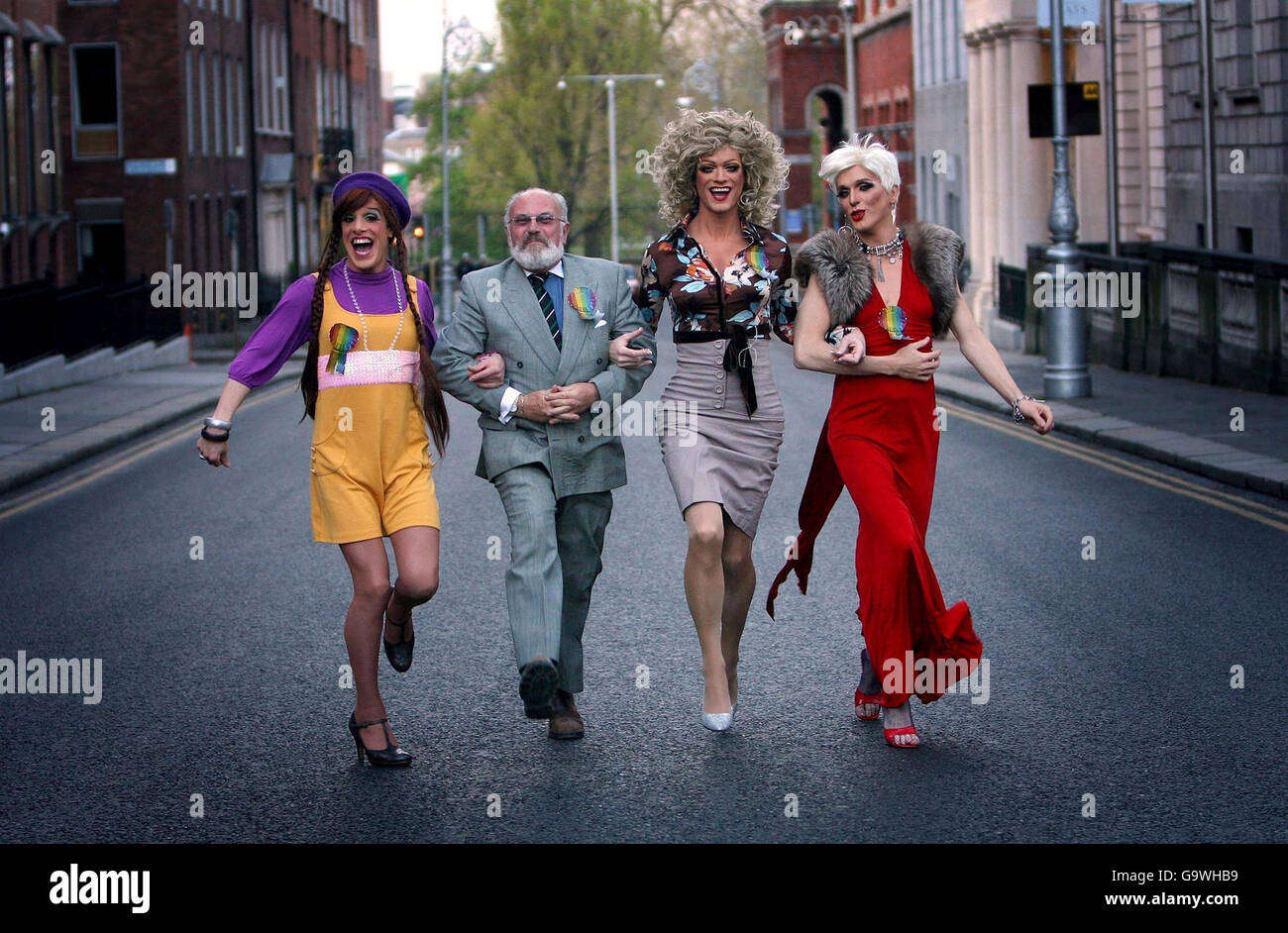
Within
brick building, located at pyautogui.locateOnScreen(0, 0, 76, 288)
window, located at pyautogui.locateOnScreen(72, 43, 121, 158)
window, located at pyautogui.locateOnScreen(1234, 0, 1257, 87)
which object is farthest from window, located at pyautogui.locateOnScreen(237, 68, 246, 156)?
window, located at pyautogui.locateOnScreen(1234, 0, 1257, 87)

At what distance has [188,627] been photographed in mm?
9180

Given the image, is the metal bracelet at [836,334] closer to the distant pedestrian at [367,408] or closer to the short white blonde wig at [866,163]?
the short white blonde wig at [866,163]

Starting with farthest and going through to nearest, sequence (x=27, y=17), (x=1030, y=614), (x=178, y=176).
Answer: (x=178, y=176) < (x=27, y=17) < (x=1030, y=614)

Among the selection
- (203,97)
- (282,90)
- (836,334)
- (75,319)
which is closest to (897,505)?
(836,334)

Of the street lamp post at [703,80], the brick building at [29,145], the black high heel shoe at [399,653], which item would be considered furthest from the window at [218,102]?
the black high heel shoe at [399,653]

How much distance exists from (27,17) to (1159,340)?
2104 centimetres

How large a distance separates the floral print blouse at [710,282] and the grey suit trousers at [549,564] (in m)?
0.68

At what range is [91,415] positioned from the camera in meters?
21.4

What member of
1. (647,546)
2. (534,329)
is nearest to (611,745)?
(534,329)

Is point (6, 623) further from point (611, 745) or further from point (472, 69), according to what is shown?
point (472, 69)

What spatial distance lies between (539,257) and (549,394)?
44 centimetres

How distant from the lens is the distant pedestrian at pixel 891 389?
21.7 feet

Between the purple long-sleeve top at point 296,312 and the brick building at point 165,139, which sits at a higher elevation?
the brick building at point 165,139

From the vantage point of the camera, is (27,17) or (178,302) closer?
(27,17)
